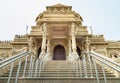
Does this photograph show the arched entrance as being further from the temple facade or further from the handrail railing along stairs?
the handrail railing along stairs

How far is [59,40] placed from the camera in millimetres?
21328

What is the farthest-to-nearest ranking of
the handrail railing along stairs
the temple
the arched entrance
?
the arched entrance, the temple, the handrail railing along stairs

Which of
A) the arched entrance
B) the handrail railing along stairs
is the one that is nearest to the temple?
the arched entrance

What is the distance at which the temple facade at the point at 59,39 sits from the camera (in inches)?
683

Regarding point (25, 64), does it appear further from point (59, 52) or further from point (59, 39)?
point (59, 52)

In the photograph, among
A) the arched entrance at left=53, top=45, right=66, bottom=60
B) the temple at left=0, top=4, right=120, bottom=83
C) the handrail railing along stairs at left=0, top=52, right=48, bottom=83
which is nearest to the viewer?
the handrail railing along stairs at left=0, top=52, right=48, bottom=83

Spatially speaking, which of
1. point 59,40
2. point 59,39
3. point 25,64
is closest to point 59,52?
point 59,40

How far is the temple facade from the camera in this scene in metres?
17.3

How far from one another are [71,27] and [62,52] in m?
5.53

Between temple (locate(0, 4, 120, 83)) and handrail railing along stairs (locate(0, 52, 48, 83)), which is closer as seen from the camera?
handrail railing along stairs (locate(0, 52, 48, 83))

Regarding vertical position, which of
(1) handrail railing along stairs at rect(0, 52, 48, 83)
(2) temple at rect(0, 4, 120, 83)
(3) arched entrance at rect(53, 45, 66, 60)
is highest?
(2) temple at rect(0, 4, 120, 83)

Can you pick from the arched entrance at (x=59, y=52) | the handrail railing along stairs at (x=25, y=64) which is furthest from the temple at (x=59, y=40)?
the handrail railing along stairs at (x=25, y=64)

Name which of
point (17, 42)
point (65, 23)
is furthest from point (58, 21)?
point (17, 42)

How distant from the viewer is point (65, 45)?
69.2 feet
